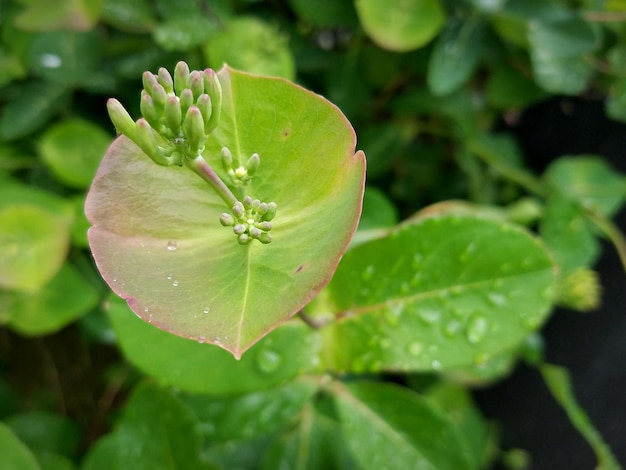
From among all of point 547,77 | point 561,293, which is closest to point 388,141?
point 547,77

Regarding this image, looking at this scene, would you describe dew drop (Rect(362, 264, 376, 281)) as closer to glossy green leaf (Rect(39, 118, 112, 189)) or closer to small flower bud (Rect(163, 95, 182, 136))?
small flower bud (Rect(163, 95, 182, 136))

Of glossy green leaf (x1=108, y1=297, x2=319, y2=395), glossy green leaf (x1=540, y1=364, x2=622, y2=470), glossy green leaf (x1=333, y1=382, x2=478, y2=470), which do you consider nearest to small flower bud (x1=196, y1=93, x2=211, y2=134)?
glossy green leaf (x1=108, y1=297, x2=319, y2=395)

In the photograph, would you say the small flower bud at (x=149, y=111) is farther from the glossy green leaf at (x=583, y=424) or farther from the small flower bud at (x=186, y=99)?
the glossy green leaf at (x=583, y=424)

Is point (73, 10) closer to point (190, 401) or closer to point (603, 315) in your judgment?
point (190, 401)

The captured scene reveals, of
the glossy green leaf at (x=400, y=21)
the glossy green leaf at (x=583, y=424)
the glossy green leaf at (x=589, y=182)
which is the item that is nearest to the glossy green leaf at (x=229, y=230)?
the glossy green leaf at (x=400, y=21)

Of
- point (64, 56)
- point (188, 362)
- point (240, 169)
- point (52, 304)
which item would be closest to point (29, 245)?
point (52, 304)
